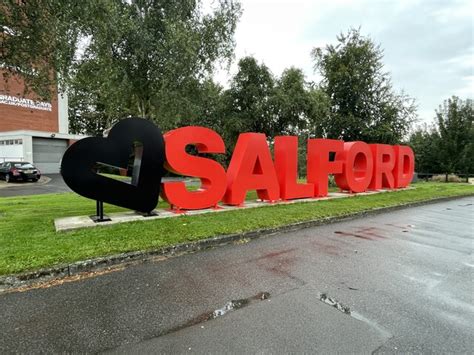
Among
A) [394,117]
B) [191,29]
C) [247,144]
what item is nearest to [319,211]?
[247,144]

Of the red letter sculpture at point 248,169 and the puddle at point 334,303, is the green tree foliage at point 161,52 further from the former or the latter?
the puddle at point 334,303

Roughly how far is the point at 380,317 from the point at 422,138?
109ft

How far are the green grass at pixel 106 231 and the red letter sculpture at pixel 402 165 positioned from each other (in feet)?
24.2

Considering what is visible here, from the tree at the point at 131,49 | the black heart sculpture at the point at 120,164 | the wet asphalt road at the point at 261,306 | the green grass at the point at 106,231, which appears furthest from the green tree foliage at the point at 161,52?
the wet asphalt road at the point at 261,306

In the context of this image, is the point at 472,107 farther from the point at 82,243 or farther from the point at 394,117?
the point at 82,243

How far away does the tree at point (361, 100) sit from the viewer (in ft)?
63.9

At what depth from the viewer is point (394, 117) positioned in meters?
19.5

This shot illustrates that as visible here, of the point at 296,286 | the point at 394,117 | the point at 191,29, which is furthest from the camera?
the point at 394,117

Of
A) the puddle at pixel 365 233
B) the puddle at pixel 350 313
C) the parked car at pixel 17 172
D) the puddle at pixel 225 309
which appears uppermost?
the parked car at pixel 17 172

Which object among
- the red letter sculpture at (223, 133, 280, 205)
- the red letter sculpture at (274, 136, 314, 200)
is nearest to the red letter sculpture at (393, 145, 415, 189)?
the red letter sculpture at (274, 136, 314, 200)

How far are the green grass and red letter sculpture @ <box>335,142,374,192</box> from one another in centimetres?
340

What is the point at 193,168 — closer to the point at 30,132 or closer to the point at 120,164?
the point at 120,164

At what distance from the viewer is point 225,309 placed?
11.3ft

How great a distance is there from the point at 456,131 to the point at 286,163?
2052 centimetres
